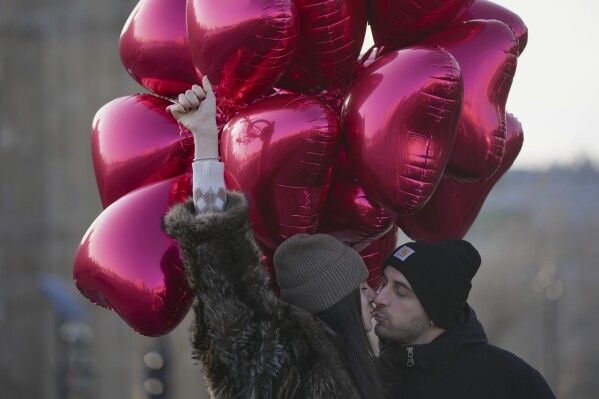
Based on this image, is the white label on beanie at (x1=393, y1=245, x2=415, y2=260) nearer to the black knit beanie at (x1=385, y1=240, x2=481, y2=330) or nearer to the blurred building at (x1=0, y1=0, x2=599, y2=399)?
the black knit beanie at (x1=385, y1=240, x2=481, y2=330)

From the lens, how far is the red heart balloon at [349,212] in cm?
290

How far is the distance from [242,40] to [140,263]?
0.64 meters

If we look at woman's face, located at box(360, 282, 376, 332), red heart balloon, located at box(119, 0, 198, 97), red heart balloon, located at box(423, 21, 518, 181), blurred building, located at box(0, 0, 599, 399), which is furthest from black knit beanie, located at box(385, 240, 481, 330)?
blurred building, located at box(0, 0, 599, 399)

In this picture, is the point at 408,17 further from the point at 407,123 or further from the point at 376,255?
the point at 376,255

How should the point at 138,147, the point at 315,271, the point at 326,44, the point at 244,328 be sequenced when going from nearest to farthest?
the point at 244,328, the point at 315,271, the point at 326,44, the point at 138,147

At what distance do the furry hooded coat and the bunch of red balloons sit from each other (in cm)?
A: 27

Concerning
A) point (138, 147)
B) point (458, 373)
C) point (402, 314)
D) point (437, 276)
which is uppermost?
point (138, 147)

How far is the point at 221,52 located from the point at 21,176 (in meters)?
19.3

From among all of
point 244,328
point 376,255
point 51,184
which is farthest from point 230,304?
point 51,184

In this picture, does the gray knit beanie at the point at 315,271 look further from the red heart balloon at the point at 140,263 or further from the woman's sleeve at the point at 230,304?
the red heart balloon at the point at 140,263

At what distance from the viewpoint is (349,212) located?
292cm

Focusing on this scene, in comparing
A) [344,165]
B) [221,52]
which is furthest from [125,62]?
[344,165]

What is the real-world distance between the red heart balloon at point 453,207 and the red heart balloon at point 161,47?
2.61ft

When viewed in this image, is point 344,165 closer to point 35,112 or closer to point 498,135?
point 498,135
